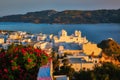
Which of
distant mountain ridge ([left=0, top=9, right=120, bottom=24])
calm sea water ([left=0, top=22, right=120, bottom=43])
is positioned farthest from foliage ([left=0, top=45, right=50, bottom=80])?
distant mountain ridge ([left=0, top=9, right=120, bottom=24])

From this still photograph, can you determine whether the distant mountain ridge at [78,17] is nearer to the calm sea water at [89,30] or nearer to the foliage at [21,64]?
the calm sea water at [89,30]

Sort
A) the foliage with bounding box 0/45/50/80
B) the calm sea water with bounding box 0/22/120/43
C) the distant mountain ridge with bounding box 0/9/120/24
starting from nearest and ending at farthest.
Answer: the foliage with bounding box 0/45/50/80 < the calm sea water with bounding box 0/22/120/43 < the distant mountain ridge with bounding box 0/9/120/24

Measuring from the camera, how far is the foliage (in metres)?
8.50

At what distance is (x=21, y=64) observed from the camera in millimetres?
8602

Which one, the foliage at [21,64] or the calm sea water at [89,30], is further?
the calm sea water at [89,30]

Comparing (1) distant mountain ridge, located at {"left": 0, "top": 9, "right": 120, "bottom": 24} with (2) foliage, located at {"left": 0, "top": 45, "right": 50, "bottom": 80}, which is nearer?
(2) foliage, located at {"left": 0, "top": 45, "right": 50, "bottom": 80}

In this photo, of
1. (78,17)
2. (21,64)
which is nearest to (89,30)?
(78,17)

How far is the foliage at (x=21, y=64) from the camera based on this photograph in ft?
27.9

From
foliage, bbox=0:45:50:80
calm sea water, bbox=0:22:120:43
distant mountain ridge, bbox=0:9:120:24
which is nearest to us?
foliage, bbox=0:45:50:80

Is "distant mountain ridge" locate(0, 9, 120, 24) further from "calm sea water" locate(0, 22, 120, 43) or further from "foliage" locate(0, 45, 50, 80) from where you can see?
"foliage" locate(0, 45, 50, 80)

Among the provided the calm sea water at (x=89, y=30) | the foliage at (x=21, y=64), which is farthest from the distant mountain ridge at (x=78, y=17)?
the foliage at (x=21, y=64)

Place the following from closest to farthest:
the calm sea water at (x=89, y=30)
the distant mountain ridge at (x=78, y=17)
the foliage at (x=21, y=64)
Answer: the foliage at (x=21, y=64) → the calm sea water at (x=89, y=30) → the distant mountain ridge at (x=78, y=17)

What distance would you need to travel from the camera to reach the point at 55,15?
442ft

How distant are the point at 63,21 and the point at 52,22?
4.48 metres
